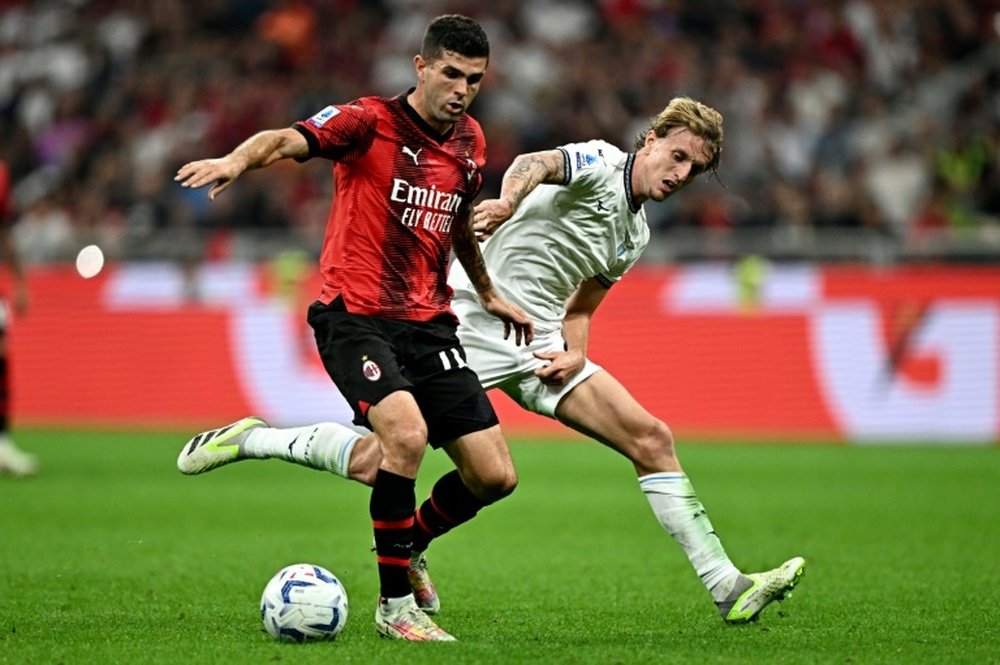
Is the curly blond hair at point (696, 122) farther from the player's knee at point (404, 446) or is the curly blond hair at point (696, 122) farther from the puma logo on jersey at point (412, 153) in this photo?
the player's knee at point (404, 446)

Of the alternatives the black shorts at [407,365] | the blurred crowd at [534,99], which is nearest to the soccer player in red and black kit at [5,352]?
the blurred crowd at [534,99]

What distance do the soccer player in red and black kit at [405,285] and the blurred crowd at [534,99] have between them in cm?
1072

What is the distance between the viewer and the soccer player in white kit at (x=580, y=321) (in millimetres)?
6703

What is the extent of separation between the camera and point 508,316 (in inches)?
270

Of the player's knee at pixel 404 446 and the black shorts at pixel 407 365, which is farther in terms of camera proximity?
the black shorts at pixel 407 365

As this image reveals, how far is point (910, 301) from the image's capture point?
51.7ft

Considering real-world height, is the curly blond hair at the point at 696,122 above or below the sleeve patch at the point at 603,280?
above

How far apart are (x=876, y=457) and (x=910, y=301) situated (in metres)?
1.88

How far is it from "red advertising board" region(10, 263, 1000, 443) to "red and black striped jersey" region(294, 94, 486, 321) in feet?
32.0

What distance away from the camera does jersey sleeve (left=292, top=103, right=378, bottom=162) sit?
5.99 metres

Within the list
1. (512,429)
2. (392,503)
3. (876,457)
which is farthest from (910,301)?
(392,503)

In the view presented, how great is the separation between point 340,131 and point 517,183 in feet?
2.56

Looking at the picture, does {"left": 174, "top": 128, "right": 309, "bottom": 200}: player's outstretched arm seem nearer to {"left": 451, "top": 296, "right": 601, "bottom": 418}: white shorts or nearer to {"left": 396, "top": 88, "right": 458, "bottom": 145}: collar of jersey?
{"left": 396, "top": 88, "right": 458, "bottom": 145}: collar of jersey

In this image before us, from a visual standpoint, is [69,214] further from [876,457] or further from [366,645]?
[366,645]
